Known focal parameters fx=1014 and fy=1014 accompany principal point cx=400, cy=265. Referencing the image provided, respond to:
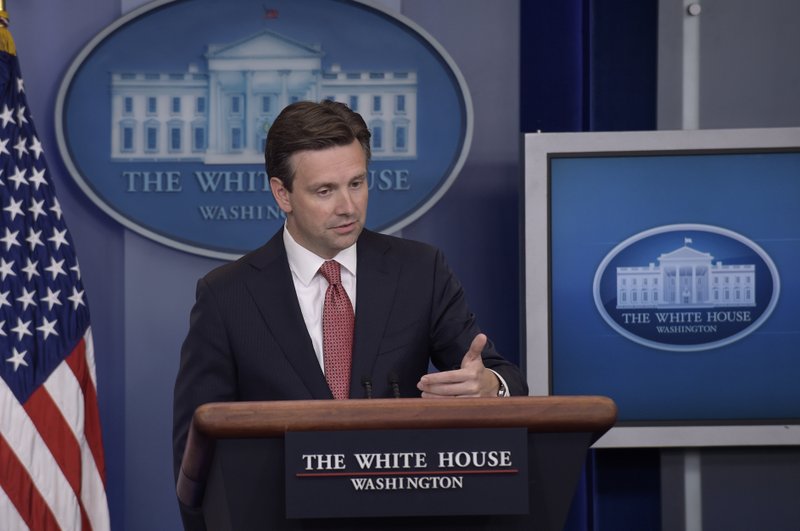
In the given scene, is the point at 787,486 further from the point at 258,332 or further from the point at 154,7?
the point at 154,7

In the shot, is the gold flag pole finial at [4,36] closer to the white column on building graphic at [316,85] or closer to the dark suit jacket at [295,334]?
the white column on building graphic at [316,85]

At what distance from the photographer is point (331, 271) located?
2.03m

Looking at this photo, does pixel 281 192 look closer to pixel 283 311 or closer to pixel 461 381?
pixel 283 311

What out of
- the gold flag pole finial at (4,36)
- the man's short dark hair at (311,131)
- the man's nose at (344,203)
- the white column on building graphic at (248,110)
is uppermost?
the gold flag pole finial at (4,36)

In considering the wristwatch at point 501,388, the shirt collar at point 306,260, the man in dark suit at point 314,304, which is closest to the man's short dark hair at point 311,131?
the man in dark suit at point 314,304

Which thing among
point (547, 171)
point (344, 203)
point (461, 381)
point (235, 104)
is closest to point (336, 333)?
point (344, 203)

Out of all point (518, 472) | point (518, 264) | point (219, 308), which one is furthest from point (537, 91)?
point (518, 472)

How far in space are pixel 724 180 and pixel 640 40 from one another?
1.89 feet

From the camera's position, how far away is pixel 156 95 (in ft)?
11.1

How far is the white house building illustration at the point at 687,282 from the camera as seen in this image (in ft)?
10.3

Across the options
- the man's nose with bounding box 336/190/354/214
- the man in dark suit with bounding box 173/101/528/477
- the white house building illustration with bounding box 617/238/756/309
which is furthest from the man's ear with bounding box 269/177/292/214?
the white house building illustration with bounding box 617/238/756/309

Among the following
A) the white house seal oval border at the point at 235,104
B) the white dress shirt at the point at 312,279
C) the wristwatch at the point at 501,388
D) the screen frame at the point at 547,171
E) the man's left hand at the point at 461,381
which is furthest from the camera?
the white house seal oval border at the point at 235,104

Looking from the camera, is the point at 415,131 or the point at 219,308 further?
the point at 415,131

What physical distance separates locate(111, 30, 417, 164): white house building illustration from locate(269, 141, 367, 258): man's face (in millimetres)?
1459
